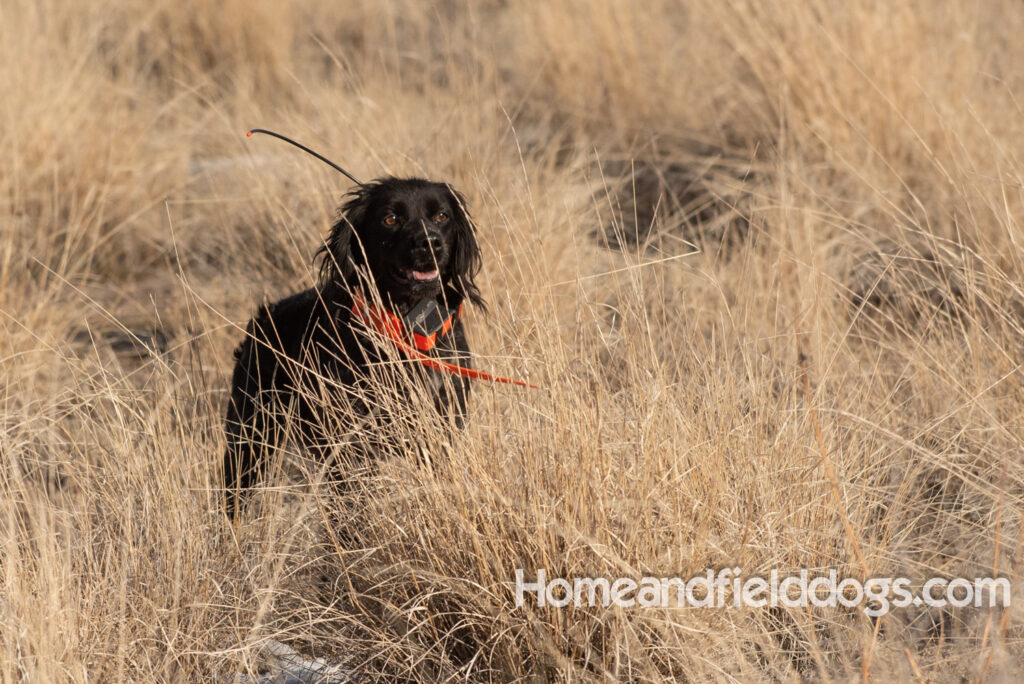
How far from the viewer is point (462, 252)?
124 inches

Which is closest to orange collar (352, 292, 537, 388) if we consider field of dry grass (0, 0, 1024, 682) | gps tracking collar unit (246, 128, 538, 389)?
gps tracking collar unit (246, 128, 538, 389)

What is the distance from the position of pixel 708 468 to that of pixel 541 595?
0.41 metres

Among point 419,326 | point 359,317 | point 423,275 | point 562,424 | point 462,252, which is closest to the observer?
point 562,424

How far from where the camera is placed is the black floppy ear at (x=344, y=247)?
2.99 meters

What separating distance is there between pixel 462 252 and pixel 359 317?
579 mm

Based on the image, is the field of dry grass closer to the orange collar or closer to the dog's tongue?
the orange collar

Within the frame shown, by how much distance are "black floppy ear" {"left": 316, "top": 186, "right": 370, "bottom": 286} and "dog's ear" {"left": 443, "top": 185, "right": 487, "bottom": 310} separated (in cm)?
25

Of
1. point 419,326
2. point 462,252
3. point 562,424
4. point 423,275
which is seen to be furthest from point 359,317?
point 562,424

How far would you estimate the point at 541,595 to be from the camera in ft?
6.92

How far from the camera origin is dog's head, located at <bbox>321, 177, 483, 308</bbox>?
9.68 ft

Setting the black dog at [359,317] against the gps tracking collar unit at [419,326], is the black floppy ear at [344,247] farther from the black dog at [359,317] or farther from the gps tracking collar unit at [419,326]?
the gps tracking collar unit at [419,326]

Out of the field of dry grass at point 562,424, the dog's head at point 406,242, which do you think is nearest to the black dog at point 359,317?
the dog's head at point 406,242

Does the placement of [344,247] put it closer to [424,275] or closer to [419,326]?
[424,275]

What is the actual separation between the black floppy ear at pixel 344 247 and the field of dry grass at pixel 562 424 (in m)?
Result: 0.14
